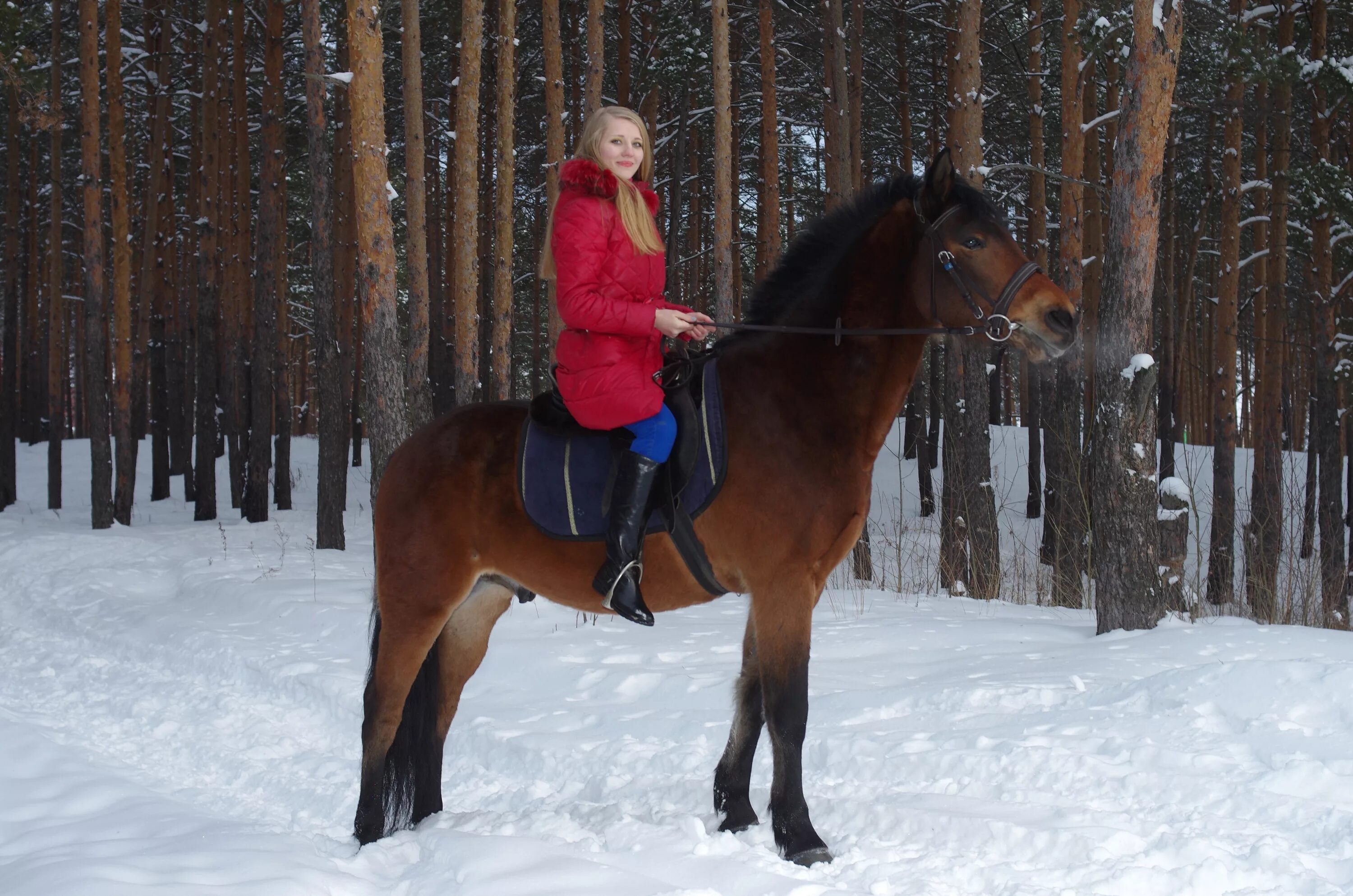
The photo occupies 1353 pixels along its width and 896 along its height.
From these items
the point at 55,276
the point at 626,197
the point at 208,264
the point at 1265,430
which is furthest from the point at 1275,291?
the point at 55,276

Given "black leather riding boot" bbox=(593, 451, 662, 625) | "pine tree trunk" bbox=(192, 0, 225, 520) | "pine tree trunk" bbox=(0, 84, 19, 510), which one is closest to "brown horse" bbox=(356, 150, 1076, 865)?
"black leather riding boot" bbox=(593, 451, 662, 625)

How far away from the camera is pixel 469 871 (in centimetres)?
352

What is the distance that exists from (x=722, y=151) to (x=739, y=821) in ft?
34.7

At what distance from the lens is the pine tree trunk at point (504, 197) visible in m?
13.4

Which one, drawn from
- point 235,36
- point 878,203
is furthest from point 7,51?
point 878,203

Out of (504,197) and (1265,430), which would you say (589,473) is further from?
(1265,430)

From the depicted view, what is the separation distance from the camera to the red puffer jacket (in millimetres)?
3848

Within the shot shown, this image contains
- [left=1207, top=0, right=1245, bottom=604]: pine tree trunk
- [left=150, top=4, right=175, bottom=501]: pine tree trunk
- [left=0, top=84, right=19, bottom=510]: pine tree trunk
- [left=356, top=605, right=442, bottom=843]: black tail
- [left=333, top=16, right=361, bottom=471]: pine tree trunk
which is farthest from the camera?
[left=0, top=84, right=19, bottom=510]: pine tree trunk

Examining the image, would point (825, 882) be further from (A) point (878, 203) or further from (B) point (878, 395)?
(A) point (878, 203)

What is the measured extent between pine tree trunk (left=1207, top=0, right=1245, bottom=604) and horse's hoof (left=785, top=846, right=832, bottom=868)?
36.5ft

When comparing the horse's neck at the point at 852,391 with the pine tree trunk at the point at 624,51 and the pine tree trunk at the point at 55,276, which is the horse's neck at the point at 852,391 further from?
the pine tree trunk at the point at 55,276

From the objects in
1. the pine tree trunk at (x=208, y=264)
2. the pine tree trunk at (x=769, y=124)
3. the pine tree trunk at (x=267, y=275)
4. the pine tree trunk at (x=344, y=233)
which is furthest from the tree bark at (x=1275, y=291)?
the pine tree trunk at (x=208, y=264)

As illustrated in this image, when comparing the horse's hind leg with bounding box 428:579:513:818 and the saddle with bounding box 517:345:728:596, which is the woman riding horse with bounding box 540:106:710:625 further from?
the horse's hind leg with bounding box 428:579:513:818

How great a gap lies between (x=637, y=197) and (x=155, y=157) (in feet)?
63.3
